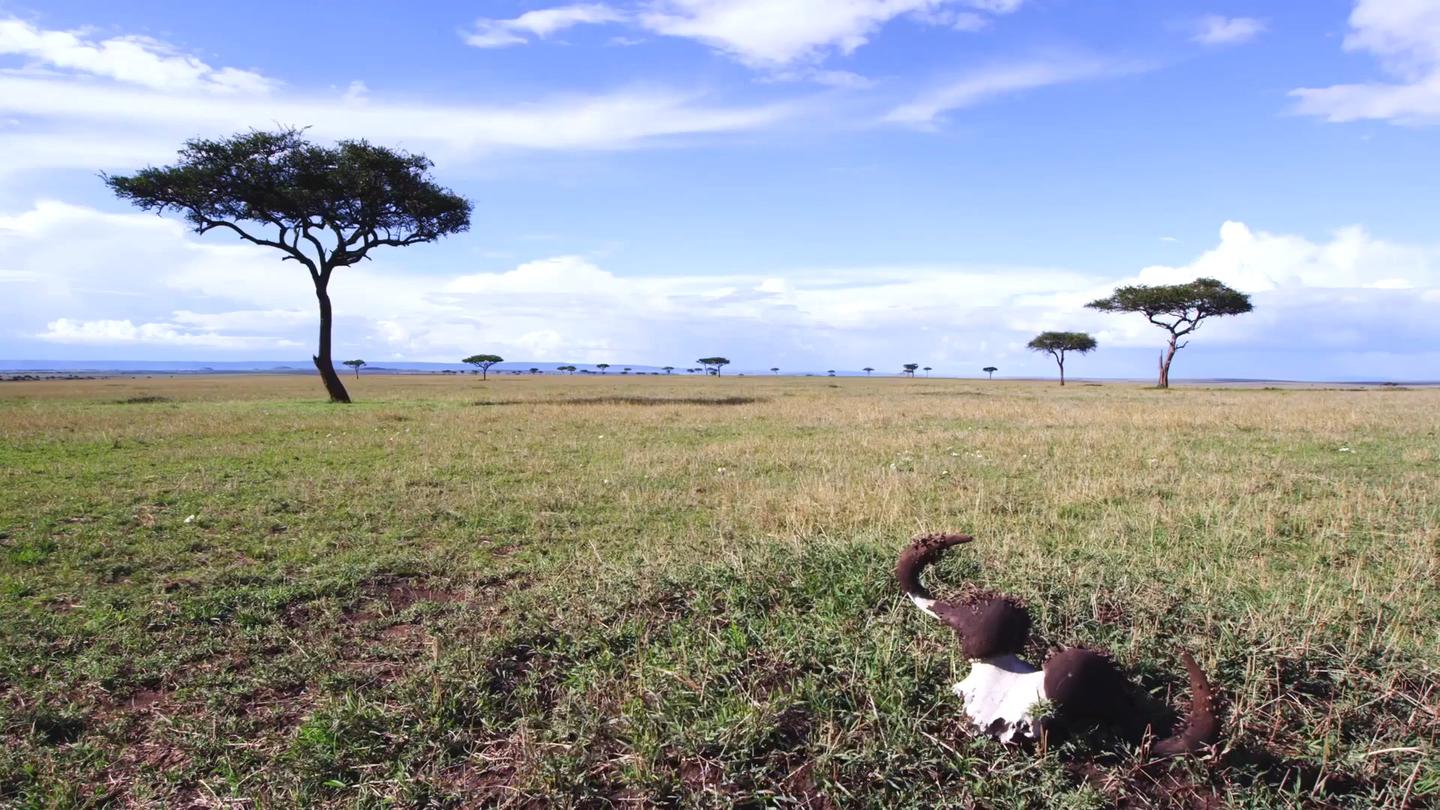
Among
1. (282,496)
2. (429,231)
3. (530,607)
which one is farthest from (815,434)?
(429,231)

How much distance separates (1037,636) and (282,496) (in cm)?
934

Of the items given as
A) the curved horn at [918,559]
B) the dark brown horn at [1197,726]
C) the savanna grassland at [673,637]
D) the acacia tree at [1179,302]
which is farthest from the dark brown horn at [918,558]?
the acacia tree at [1179,302]

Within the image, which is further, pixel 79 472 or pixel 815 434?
pixel 815 434

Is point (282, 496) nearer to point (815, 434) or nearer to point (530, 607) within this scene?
point (530, 607)

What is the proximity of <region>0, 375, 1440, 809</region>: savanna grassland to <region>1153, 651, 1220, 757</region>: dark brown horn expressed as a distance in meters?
0.08

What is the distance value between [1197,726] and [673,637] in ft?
8.45

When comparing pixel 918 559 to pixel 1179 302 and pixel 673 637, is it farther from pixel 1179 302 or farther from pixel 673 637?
pixel 1179 302

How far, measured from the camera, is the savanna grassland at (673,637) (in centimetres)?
328

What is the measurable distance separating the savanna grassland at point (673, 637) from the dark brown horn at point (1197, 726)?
0.25ft

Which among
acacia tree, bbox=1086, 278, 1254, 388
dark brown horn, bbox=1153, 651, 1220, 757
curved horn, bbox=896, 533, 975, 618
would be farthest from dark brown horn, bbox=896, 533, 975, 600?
acacia tree, bbox=1086, 278, 1254, 388

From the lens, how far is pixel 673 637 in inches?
174

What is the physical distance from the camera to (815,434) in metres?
17.6

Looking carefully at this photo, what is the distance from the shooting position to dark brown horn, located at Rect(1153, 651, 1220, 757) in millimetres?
3154

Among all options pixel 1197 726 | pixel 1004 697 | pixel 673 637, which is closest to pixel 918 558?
Result: pixel 1004 697
